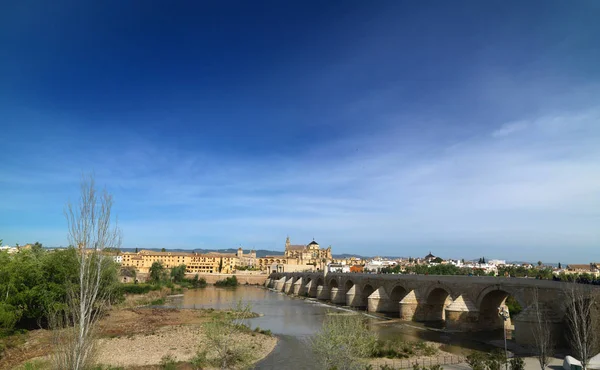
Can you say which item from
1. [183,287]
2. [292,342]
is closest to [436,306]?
[292,342]

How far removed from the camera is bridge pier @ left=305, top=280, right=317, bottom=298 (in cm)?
7381

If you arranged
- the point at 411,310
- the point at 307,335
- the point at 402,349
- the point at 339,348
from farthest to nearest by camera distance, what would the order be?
1. the point at 411,310
2. the point at 307,335
3. the point at 402,349
4. the point at 339,348

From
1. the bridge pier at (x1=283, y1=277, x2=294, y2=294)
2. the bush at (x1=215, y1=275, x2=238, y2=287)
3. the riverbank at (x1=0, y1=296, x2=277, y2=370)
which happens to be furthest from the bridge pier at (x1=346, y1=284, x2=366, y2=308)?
the bush at (x1=215, y1=275, x2=238, y2=287)

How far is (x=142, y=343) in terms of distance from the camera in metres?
26.4

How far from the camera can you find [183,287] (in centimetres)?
8425

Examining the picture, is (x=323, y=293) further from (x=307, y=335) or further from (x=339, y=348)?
(x=339, y=348)

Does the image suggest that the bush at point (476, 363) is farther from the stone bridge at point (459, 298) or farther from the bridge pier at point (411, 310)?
the bridge pier at point (411, 310)

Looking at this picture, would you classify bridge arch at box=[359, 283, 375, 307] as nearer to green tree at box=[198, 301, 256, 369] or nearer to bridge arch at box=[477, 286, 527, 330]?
bridge arch at box=[477, 286, 527, 330]

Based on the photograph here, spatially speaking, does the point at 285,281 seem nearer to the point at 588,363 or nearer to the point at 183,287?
the point at 183,287

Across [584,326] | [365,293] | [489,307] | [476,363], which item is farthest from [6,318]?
[365,293]

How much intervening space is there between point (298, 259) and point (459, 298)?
94317 mm

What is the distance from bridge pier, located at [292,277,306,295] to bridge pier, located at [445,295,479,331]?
1850 inches

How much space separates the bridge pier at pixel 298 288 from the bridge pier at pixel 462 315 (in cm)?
4700

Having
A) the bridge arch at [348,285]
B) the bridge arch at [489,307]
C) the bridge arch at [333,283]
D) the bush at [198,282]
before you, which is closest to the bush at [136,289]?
the bush at [198,282]
